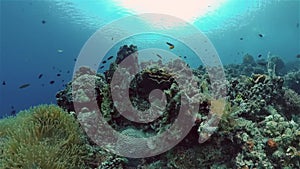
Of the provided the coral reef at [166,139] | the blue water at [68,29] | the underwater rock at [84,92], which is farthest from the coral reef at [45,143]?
the blue water at [68,29]

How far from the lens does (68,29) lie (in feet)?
128

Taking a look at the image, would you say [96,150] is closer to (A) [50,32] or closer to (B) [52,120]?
(B) [52,120]

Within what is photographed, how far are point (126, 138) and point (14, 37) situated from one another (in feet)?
130

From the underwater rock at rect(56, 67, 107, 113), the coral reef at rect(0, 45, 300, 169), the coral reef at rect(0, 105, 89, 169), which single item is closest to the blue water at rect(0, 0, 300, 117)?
the underwater rock at rect(56, 67, 107, 113)

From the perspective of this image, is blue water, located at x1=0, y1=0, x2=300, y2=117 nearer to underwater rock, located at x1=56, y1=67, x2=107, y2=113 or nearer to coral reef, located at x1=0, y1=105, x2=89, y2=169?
underwater rock, located at x1=56, y1=67, x2=107, y2=113

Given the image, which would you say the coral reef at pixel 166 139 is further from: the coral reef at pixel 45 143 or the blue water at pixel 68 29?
the blue water at pixel 68 29

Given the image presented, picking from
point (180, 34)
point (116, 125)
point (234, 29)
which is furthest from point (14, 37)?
point (116, 125)

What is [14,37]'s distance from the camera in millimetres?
39312

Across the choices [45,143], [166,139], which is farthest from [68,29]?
[166,139]

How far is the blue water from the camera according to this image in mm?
32281

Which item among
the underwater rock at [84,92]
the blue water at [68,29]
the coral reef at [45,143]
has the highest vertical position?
the blue water at [68,29]

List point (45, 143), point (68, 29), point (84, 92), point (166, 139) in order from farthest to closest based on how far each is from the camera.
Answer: point (68, 29) < point (84, 92) < point (166, 139) < point (45, 143)

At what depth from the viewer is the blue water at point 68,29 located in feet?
106

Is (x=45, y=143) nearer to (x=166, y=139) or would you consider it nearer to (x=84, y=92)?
(x=166, y=139)
